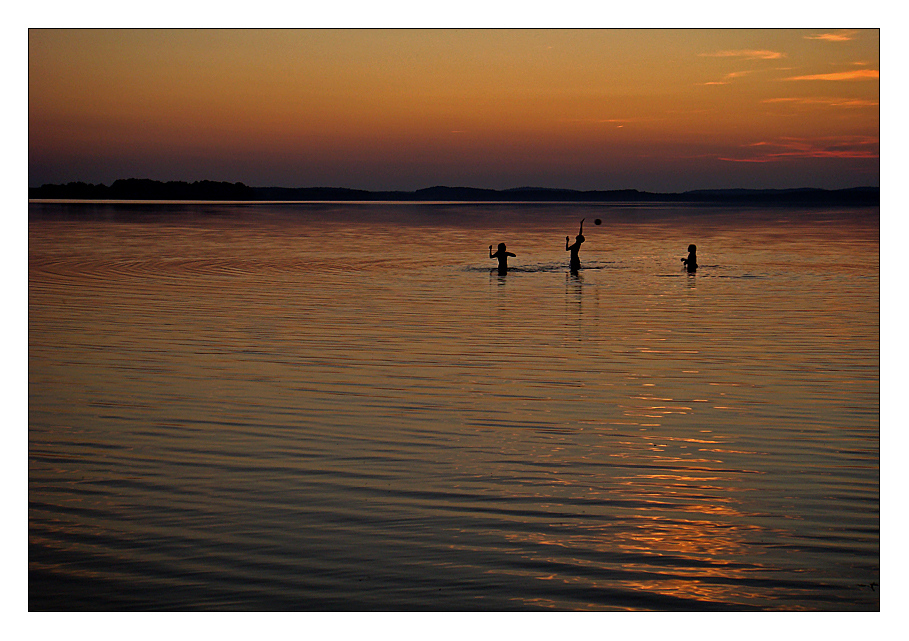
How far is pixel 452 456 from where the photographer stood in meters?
10.0

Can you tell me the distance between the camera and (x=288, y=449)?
1026 centimetres

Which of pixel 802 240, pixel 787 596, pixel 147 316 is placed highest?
pixel 802 240

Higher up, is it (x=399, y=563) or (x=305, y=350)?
(x=305, y=350)

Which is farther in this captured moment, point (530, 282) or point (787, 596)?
point (530, 282)

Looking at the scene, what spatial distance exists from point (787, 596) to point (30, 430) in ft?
27.9

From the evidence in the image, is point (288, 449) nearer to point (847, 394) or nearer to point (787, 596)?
point (787, 596)

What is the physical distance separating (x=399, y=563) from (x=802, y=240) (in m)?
48.8

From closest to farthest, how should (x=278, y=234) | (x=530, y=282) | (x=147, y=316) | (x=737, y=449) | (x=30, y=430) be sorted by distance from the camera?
(x=737, y=449) < (x=30, y=430) < (x=147, y=316) < (x=530, y=282) < (x=278, y=234)

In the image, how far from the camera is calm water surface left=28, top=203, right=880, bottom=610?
725 cm

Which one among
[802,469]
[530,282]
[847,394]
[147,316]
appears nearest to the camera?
[802,469]

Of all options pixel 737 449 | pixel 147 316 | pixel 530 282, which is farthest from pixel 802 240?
pixel 737 449

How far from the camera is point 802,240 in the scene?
5181 centimetres

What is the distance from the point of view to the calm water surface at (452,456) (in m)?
7.25

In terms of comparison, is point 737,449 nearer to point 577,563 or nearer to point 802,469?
point 802,469
